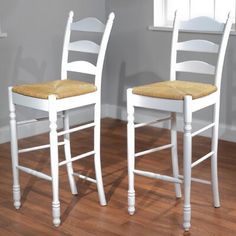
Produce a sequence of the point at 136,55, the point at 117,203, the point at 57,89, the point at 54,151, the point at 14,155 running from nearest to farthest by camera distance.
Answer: the point at 54,151 → the point at 57,89 → the point at 14,155 → the point at 117,203 → the point at 136,55

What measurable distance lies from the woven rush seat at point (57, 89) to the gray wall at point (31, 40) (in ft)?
4.30

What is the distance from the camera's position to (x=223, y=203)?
2.97 metres

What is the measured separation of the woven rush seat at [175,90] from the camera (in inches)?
102

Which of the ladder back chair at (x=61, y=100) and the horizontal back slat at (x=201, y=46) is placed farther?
the horizontal back slat at (x=201, y=46)

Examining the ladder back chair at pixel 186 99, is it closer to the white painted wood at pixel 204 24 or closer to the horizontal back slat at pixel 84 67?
the white painted wood at pixel 204 24

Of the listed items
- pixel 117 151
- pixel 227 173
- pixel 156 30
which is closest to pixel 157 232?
pixel 227 173

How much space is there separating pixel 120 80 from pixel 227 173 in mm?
1593

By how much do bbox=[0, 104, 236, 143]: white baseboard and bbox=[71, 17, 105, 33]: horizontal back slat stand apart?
1.44 meters

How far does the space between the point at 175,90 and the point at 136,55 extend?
1981 millimetres

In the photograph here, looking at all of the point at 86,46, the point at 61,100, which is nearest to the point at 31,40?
the point at 86,46

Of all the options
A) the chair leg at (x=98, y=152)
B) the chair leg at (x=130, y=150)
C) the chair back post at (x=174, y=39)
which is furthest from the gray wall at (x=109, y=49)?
the chair leg at (x=130, y=150)

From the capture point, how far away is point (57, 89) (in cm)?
274

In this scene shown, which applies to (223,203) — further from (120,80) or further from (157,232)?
(120,80)

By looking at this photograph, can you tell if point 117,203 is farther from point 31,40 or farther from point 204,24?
point 31,40
